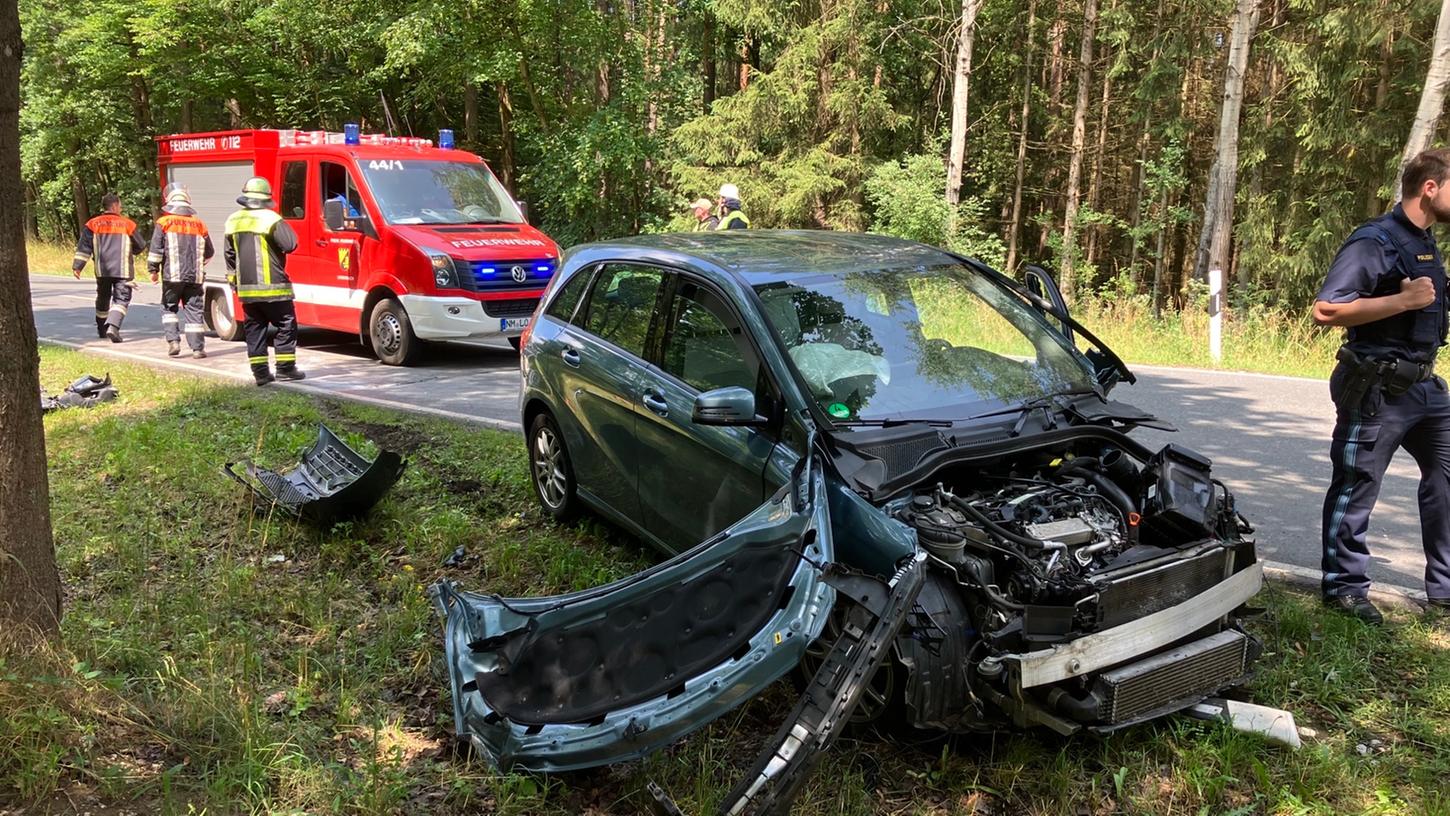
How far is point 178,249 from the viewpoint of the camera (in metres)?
11.5

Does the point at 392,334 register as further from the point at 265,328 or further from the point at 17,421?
the point at 17,421

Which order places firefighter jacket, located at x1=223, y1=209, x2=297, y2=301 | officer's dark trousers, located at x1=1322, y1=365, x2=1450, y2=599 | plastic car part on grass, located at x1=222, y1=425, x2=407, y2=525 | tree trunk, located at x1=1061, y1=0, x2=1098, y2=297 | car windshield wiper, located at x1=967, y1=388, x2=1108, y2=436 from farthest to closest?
1. tree trunk, located at x1=1061, y1=0, x2=1098, y2=297
2. firefighter jacket, located at x1=223, y1=209, x2=297, y2=301
3. plastic car part on grass, located at x1=222, y1=425, x2=407, y2=525
4. officer's dark trousers, located at x1=1322, y1=365, x2=1450, y2=599
5. car windshield wiper, located at x1=967, y1=388, x2=1108, y2=436

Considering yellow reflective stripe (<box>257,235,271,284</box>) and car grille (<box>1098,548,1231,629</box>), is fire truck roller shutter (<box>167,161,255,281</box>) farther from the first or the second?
car grille (<box>1098,548,1231,629</box>)

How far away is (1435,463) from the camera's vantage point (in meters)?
4.20

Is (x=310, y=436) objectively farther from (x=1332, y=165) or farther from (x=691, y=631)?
(x=1332, y=165)

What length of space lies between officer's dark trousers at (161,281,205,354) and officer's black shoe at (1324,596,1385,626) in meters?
11.6

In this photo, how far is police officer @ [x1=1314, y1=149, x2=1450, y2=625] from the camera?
13.2 feet

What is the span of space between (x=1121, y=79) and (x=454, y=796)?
26251 mm

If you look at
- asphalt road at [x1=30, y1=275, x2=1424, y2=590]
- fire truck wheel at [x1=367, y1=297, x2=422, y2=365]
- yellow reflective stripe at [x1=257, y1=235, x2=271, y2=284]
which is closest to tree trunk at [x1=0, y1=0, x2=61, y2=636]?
asphalt road at [x1=30, y1=275, x2=1424, y2=590]

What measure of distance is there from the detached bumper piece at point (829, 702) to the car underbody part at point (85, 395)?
306 inches

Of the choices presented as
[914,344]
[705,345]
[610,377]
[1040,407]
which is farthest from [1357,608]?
[610,377]

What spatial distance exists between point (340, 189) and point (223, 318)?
331cm

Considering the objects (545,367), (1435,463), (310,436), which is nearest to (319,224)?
(310,436)

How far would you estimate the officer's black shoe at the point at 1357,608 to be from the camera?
418cm
